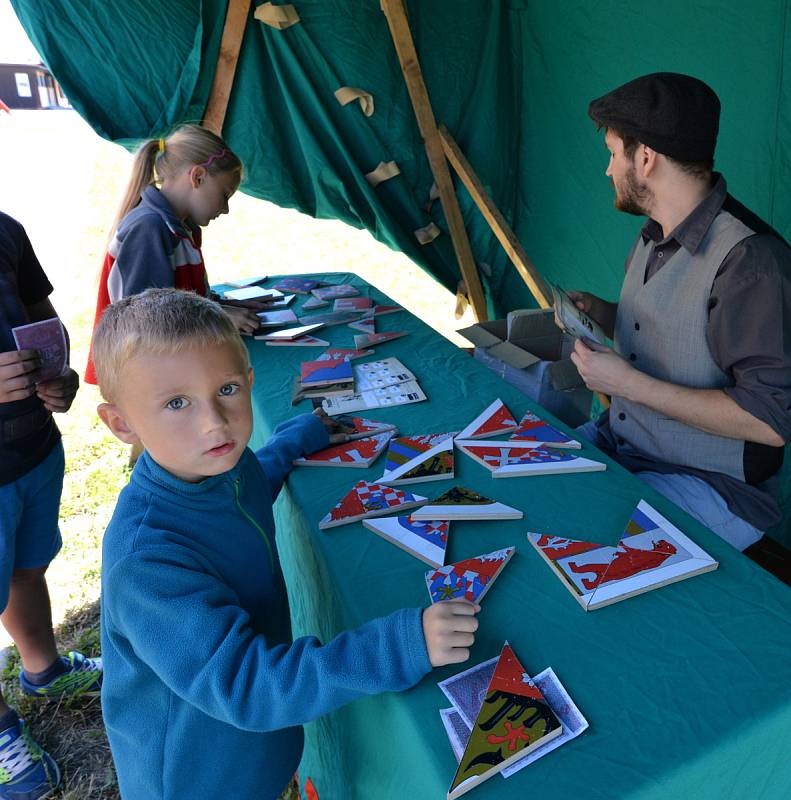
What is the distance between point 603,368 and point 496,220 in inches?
105

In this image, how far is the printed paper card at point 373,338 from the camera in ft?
7.61

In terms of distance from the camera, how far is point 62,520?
122 inches

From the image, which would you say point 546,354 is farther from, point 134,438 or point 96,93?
point 96,93

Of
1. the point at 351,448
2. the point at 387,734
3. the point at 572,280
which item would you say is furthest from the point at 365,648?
the point at 572,280

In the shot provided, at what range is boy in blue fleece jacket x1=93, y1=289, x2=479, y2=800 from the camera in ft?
2.81

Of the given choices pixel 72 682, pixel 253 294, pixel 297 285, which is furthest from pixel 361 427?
pixel 297 285

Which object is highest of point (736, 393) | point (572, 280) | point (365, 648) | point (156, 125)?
point (156, 125)

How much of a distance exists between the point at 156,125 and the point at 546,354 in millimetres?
2610

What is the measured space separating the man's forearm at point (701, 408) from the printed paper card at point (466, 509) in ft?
1.91

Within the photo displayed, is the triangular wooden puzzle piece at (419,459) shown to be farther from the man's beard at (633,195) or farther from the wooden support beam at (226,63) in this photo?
the wooden support beam at (226,63)

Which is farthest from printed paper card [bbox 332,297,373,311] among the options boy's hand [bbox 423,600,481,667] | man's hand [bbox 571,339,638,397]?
boy's hand [bbox 423,600,481,667]

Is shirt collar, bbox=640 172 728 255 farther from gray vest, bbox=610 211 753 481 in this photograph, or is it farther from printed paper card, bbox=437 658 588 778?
printed paper card, bbox=437 658 588 778

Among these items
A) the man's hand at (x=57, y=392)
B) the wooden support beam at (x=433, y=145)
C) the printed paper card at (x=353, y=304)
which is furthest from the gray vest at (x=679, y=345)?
→ the wooden support beam at (x=433, y=145)

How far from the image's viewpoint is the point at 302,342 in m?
2.40
